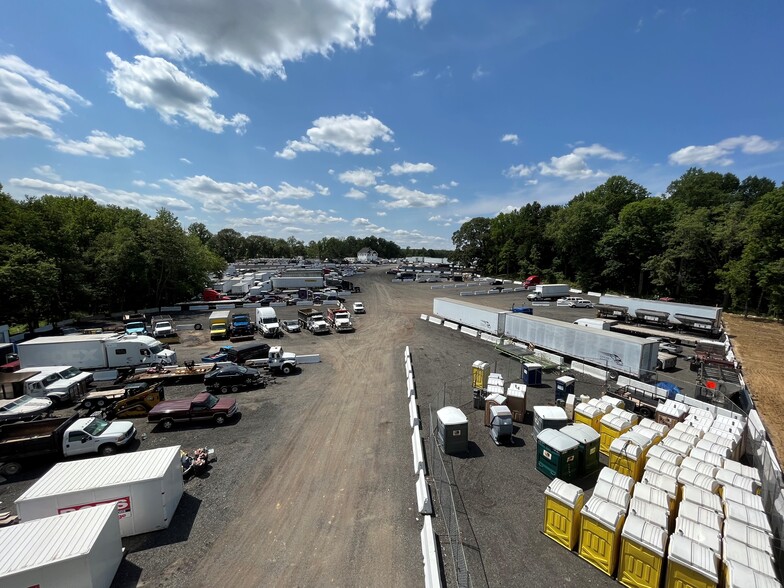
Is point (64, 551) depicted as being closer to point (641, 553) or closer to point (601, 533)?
point (601, 533)

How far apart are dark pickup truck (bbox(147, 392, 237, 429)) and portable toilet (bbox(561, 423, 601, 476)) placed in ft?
48.4

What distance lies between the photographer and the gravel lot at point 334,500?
8055mm

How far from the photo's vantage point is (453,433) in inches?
494

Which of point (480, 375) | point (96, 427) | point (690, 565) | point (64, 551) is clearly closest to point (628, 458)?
point (690, 565)

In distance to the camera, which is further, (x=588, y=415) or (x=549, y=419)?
(x=588, y=415)

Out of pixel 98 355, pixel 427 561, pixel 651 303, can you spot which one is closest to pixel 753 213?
pixel 651 303

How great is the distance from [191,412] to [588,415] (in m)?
17.7

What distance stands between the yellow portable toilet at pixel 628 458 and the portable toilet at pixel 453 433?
495 centimetres

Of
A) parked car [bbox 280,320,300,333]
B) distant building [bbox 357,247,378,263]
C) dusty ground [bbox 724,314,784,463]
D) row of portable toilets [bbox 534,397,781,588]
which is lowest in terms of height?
dusty ground [bbox 724,314,784,463]

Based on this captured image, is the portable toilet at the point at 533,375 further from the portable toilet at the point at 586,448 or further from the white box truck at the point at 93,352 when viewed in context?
the white box truck at the point at 93,352

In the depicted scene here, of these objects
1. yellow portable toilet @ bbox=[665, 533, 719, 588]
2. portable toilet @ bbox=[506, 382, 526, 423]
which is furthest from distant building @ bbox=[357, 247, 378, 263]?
yellow portable toilet @ bbox=[665, 533, 719, 588]

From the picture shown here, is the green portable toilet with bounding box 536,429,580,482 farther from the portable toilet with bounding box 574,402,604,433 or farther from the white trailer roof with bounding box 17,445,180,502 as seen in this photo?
the white trailer roof with bounding box 17,445,180,502

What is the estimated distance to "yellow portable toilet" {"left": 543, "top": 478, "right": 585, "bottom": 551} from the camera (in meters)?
8.43

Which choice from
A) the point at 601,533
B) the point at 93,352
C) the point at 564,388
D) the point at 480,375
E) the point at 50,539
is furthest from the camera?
the point at 93,352
